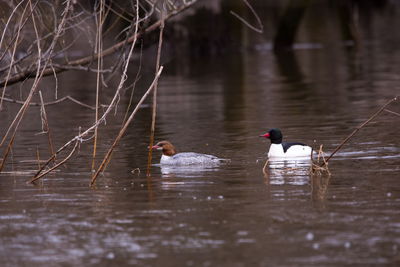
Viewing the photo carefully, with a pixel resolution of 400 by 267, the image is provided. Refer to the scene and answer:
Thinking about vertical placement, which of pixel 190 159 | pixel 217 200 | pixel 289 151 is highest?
pixel 289 151

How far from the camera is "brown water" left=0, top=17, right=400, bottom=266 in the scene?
29.8 feet

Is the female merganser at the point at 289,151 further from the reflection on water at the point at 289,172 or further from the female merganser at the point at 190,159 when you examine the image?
the female merganser at the point at 190,159

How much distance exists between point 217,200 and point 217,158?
11.5ft

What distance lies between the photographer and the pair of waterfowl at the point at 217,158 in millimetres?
14758

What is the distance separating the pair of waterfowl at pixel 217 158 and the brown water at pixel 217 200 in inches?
12.2

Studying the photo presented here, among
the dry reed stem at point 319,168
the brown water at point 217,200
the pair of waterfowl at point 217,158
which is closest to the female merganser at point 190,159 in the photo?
the pair of waterfowl at point 217,158

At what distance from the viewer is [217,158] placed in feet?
49.4

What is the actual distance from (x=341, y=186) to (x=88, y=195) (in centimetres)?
292

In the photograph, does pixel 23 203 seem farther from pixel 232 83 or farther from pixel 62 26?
pixel 232 83

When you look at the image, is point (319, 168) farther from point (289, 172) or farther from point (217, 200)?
point (217, 200)

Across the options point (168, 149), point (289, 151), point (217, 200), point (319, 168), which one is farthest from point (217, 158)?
point (217, 200)

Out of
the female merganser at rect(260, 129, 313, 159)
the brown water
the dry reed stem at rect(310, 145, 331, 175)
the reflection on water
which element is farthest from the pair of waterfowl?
the dry reed stem at rect(310, 145, 331, 175)

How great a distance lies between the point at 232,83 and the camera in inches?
1207

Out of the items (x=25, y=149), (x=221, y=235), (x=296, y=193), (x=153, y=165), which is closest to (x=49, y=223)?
(x=221, y=235)
